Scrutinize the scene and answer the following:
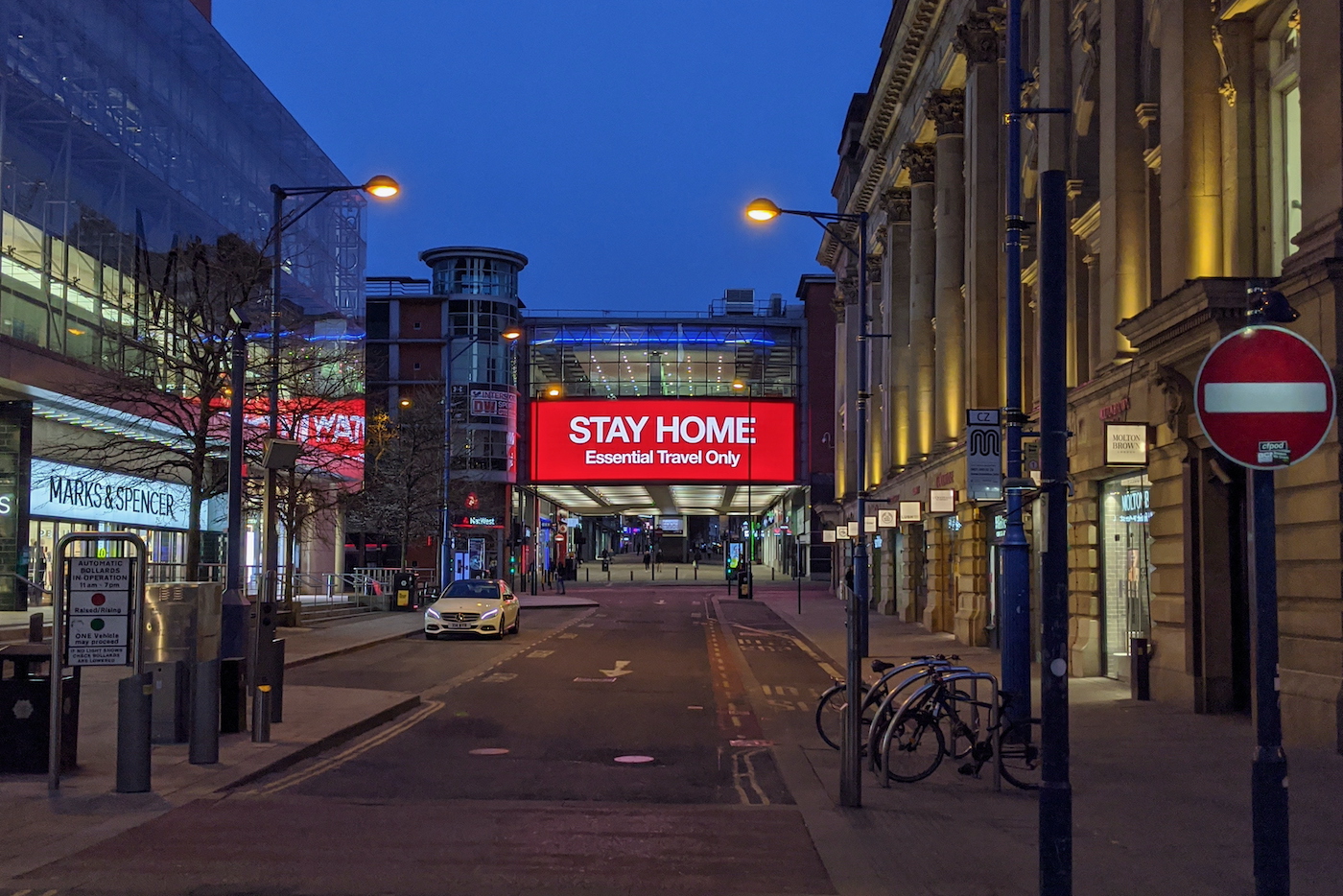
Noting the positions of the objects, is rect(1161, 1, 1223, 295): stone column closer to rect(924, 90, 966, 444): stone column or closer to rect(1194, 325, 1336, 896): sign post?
rect(1194, 325, 1336, 896): sign post

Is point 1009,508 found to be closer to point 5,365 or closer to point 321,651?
point 321,651

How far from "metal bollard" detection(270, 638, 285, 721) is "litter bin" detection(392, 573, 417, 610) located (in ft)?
102

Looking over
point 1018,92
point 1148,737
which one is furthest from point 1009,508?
point 1018,92

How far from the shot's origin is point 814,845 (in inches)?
363

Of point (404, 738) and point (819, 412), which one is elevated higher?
point (819, 412)

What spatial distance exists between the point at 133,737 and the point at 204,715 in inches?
62.1

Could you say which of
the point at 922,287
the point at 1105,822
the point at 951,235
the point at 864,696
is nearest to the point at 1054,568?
the point at 1105,822

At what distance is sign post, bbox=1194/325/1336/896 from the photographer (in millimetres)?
6238

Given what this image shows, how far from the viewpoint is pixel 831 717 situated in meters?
14.6

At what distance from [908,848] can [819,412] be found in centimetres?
7505

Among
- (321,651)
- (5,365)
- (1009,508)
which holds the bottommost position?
(321,651)

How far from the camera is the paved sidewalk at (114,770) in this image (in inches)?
362

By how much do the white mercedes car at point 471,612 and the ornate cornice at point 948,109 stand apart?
16.7 m

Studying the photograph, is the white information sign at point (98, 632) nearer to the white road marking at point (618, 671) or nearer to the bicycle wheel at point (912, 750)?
the bicycle wheel at point (912, 750)
